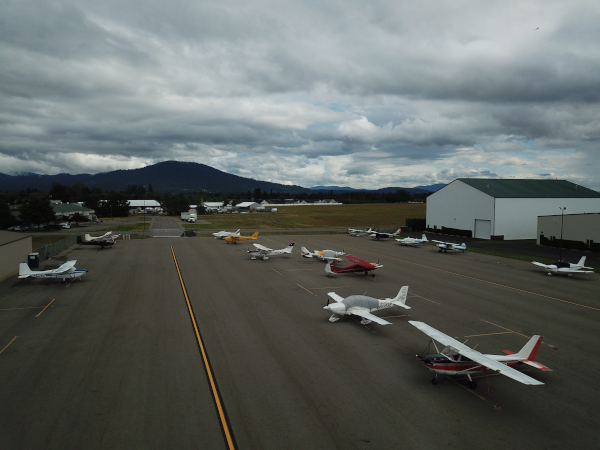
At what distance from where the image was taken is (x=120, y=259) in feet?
138

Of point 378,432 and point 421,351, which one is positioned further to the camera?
point 421,351

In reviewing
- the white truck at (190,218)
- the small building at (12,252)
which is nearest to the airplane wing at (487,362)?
the small building at (12,252)

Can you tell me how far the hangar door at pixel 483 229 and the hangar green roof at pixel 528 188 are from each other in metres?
5.23

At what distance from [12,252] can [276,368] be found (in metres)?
31.9

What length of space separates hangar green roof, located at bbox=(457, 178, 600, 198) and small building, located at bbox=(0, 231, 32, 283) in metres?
70.4

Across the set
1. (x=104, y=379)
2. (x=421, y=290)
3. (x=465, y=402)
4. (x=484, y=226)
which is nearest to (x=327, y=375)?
(x=465, y=402)

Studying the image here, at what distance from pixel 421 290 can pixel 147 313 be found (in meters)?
20.5

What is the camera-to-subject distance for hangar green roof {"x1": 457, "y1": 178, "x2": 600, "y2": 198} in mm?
68256

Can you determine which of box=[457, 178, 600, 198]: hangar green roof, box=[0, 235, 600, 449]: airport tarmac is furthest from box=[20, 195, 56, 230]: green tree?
box=[457, 178, 600, 198]: hangar green roof

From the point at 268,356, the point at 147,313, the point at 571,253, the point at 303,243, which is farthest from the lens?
the point at 303,243

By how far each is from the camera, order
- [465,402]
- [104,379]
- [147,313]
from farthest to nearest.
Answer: [147,313] < [104,379] < [465,402]

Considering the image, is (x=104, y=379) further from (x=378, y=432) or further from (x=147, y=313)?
(x=378, y=432)

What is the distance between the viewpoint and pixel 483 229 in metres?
67.0

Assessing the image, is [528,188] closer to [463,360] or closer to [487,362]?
[463,360]
